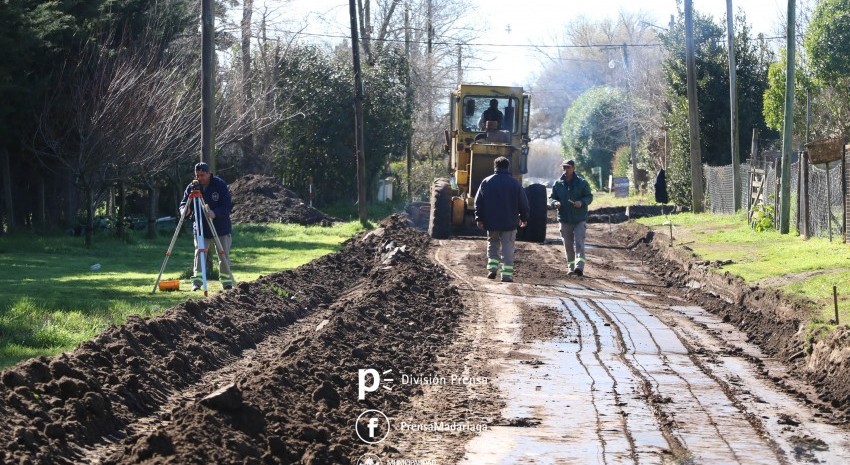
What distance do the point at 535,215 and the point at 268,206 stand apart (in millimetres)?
14256

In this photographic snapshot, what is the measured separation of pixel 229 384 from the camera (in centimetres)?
900

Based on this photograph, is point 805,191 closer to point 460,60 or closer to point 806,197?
point 806,197

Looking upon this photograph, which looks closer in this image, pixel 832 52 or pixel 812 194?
pixel 812 194

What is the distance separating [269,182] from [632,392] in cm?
3112

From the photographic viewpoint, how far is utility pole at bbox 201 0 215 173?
1909 cm

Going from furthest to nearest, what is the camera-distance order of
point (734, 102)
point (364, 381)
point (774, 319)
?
1. point (734, 102)
2. point (774, 319)
3. point (364, 381)

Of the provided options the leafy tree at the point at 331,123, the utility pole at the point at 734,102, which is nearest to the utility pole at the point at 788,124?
the utility pole at the point at 734,102

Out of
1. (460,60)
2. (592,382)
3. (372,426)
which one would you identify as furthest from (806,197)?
(460,60)

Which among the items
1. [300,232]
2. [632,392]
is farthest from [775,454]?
[300,232]

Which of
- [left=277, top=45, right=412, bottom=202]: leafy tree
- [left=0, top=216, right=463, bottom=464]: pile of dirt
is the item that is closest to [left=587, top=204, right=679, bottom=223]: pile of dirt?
[left=277, top=45, right=412, bottom=202]: leafy tree

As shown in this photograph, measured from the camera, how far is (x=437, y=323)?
14.6 meters

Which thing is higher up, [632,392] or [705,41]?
[705,41]

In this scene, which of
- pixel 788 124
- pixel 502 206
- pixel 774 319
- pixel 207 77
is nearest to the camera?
pixel 774 319

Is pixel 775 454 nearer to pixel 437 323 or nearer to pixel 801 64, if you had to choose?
pixel 437 323
